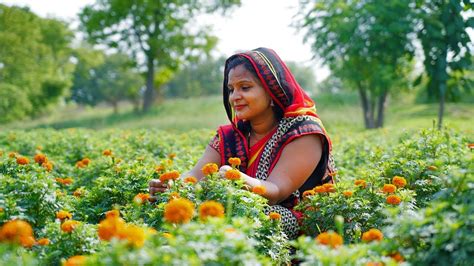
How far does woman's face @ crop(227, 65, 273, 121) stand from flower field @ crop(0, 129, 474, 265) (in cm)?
59

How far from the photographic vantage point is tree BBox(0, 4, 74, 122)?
24.7 meters

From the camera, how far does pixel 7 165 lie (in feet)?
9.83

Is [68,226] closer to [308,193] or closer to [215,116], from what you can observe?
[308,193]

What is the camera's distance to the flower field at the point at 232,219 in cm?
147

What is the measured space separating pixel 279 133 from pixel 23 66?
26.7 m

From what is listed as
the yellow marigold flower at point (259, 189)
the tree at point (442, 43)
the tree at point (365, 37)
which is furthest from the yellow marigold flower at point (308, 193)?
the tree at point (365, 37)

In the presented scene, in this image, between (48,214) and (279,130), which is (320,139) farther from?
(48,214)

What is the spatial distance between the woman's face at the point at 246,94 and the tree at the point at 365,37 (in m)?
11.8

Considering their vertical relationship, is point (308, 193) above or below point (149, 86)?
above

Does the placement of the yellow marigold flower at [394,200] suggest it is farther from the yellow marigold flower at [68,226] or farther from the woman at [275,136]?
the yellow marigold flower at [68,226]

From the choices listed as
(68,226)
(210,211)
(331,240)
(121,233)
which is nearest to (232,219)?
(210,211)

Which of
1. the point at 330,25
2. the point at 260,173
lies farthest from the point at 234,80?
the point at 330,25

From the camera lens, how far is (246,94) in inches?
121

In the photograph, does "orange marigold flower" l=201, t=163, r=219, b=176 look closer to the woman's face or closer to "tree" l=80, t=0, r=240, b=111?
the woman's face
